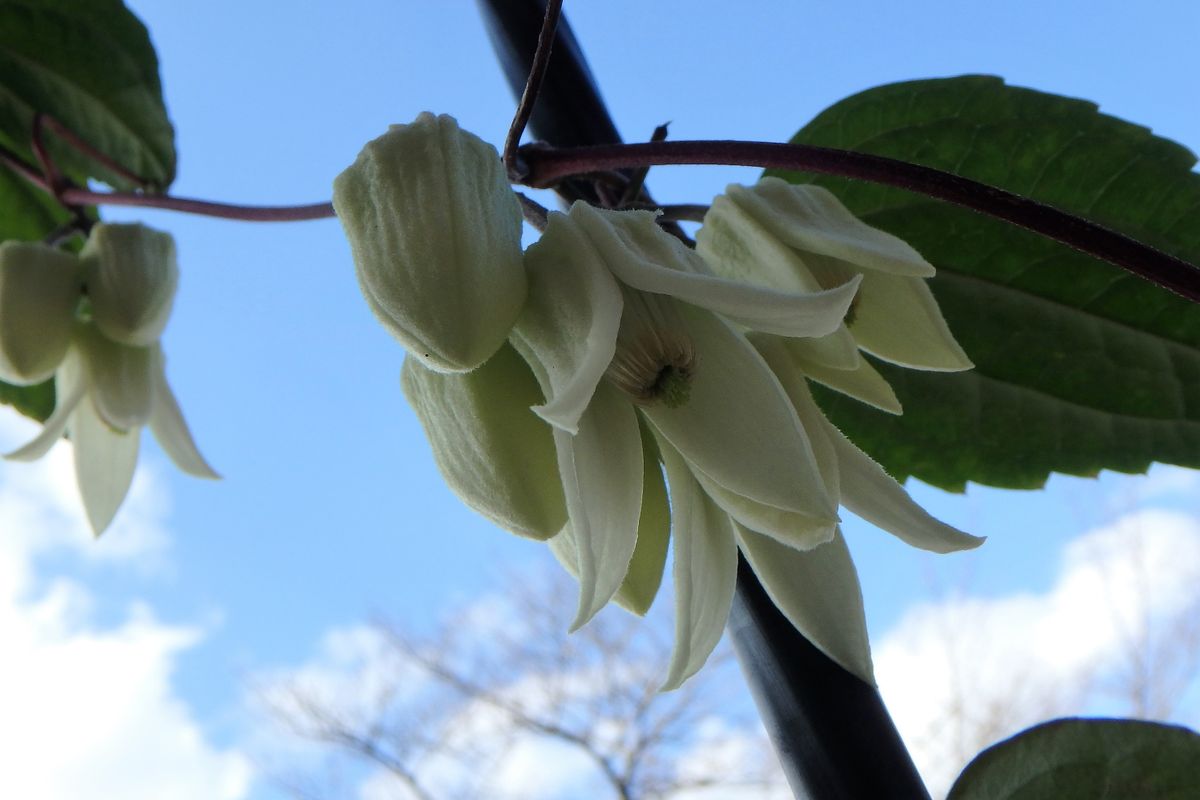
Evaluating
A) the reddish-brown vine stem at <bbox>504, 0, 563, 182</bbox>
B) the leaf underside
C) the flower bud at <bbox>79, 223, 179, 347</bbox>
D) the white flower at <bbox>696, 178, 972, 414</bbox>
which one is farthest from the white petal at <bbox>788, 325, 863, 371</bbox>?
the leaf underside

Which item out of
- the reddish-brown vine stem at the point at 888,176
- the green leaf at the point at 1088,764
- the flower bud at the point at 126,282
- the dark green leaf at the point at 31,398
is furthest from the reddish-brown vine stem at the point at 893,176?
the dark green leaf at the point at 31,398

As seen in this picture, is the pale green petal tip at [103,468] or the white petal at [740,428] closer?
the white petal at [740,428]

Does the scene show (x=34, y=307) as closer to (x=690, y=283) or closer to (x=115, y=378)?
(x=115, y=378)

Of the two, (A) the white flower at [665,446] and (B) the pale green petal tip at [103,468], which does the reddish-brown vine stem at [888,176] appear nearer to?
(A) the white flower at [665,446]

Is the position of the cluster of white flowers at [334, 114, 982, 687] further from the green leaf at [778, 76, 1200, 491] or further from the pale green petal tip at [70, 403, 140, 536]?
the pale green petal tip at [70, 403, 140, 536]

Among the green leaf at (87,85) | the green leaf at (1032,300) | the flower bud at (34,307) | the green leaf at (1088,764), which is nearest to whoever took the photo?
the green leaf at (1088,764)

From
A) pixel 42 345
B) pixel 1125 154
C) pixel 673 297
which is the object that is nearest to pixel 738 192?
pixel 673 297
